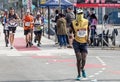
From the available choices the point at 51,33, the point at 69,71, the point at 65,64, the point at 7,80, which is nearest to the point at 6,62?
the point at 65,64

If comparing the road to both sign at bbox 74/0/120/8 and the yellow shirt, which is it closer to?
the yellow shirt

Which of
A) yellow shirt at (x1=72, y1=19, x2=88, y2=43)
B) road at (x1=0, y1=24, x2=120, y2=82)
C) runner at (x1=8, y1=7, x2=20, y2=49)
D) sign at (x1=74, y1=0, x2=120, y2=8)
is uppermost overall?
sign at (x1=74, y1=0, x2=120, y2=8)

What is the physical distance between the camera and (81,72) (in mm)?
13000

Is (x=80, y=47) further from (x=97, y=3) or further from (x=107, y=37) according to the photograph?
(x=107, y=37)

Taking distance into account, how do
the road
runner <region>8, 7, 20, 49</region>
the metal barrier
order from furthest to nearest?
the metal barrier < runner <region>8, 7, 20, 49</region> < the road

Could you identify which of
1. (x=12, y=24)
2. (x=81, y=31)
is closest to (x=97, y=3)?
(x=12, y=24)

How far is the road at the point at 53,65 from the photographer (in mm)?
13041

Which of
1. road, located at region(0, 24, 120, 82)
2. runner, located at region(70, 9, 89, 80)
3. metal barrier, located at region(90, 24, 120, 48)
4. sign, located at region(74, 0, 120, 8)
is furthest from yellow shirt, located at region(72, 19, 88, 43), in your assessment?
metal barrier, located at region(90, 24, 120, 48)

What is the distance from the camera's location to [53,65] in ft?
52.7

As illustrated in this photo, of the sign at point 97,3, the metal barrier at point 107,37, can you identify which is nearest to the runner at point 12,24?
the sign at point 97,3

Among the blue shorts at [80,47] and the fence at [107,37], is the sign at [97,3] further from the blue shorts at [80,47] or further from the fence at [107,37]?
the blue shorts at [80,47]

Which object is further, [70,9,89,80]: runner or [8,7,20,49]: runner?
[8,7,20,49]: runner

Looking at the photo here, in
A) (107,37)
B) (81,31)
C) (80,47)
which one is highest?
(81,31)

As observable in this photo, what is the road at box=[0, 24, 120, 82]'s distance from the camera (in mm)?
13041
